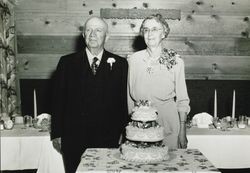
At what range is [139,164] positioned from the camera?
2564 millimetres

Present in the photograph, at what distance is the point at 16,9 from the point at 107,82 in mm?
2338

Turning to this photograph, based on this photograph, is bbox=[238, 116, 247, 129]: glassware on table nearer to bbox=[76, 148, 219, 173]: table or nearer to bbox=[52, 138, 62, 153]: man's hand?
bbox=[76, 148, 219, 173]: table

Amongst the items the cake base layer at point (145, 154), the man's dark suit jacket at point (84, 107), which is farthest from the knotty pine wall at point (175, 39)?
the cake base layer at point (145, 154)

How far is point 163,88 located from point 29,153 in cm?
147

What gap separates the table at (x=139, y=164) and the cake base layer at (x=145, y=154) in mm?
33

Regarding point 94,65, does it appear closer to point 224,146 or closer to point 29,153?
point 29,153

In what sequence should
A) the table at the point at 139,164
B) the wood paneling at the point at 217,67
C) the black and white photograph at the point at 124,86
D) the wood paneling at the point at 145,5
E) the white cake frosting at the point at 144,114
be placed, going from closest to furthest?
the table at the point at 139,164, the white cake frosting at the point at 144,114, the black and white photograph at the point at 124,86, the wood paneling at the point at 145,5, the wood paneling at the point at 217,67

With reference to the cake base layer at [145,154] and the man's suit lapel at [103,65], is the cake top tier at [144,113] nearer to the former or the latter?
the cake base layer at [145,154]

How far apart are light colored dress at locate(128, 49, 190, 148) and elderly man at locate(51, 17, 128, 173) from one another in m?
0.19

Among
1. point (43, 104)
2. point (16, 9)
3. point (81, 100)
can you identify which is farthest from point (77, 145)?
point (16, 9)

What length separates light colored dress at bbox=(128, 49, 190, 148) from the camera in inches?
129

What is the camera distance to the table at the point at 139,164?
243 centimetres

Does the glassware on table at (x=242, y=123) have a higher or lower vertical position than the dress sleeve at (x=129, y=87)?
lower

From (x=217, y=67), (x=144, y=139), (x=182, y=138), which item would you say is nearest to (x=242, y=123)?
(x=182, y=138)
